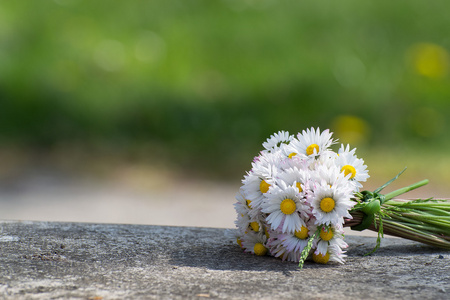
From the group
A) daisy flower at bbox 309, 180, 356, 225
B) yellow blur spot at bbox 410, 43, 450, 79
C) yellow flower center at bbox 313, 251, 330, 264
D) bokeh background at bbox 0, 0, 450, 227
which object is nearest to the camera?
daisy flower at bbox 309, 180, 356, 225

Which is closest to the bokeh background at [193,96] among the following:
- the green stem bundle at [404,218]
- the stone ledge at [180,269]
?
the stone ledge at [180,269]

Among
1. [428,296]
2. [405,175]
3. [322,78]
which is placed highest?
[322,78]

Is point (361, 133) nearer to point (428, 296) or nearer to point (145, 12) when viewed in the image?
point (145, 12)

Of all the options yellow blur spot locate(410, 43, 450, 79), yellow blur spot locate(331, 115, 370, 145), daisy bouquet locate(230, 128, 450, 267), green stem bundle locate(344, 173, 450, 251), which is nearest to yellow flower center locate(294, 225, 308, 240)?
daisy bouquet locate(230, 128, 450, 267)

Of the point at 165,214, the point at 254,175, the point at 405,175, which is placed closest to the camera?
the point at 254,175

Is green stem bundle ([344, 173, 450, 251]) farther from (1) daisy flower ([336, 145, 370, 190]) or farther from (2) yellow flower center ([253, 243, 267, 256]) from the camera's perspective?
(2) yellow flower center ([253, 243, 267, 256])

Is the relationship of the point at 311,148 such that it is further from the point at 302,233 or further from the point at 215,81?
the point at 215,81

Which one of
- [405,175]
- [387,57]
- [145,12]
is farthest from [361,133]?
[145,12]
